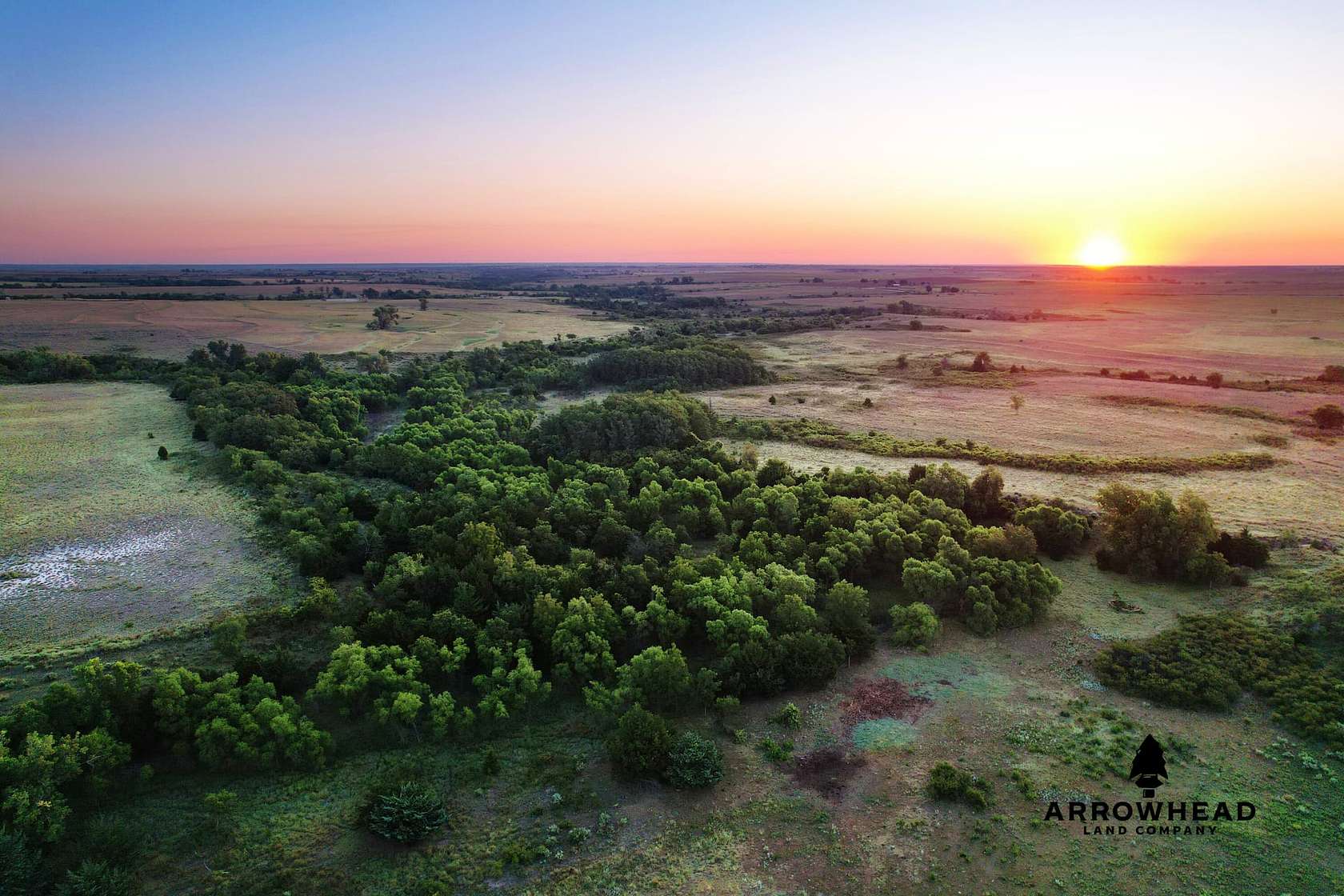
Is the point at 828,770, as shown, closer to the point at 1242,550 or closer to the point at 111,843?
the point at 111,843

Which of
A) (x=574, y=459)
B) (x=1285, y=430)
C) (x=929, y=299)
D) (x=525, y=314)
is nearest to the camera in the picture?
(x=574, y=459)

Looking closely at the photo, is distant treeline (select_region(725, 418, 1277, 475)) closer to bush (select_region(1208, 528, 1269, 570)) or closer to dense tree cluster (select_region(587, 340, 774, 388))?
bush (select_region(1208, 528, 1269, 570))

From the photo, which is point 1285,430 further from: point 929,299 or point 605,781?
point 929,299

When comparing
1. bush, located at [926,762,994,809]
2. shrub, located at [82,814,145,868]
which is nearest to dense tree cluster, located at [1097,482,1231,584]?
bush, located at [926,762,994,809]

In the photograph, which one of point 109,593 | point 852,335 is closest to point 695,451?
point 109,593

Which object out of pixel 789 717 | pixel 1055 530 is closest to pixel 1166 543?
pixel 1055 530
